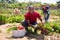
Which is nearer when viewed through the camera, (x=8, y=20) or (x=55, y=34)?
(x=55, y=34)

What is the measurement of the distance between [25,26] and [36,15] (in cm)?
56

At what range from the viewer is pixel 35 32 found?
7258 mm

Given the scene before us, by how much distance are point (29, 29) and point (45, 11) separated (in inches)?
124

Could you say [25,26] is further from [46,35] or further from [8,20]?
[8,20]

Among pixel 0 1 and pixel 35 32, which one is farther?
pixel 0 1

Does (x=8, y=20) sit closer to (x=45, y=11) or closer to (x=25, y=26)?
(x=45, y=11)

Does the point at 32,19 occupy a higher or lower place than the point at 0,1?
higher

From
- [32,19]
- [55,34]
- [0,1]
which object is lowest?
[0,1]

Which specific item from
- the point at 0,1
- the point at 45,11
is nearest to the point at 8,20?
the point at 45,11

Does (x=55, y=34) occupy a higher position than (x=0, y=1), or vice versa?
(x=55, y=34)

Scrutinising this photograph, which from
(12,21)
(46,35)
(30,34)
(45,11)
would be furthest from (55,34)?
(12,21)

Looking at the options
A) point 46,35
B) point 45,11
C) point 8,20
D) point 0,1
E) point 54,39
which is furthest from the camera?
point 0,1

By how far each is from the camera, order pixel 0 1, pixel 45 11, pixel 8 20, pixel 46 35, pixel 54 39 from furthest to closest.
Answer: pixel 0 1
pixel 8 20
pixel 45 11
pixel 46 35
pixel 54 39

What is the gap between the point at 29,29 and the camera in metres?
7.27
